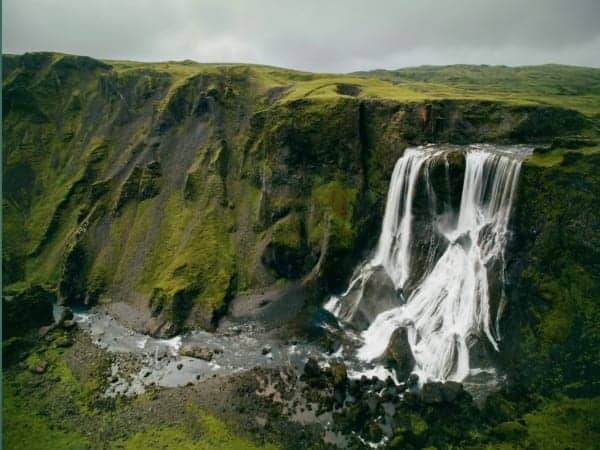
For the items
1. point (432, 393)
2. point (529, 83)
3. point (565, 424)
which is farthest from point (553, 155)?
point (529, 83)

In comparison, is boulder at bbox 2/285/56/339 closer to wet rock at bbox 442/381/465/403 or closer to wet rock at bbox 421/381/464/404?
wet rock at bbox 421/381/464/404

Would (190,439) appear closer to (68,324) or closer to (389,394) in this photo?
(389,394)

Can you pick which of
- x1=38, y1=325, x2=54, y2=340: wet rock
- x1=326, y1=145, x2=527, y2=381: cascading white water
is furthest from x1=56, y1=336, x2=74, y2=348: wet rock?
x1=326, y1=145, x2=527, y2=381: cascading white water

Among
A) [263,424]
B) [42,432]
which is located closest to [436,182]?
[263,424]

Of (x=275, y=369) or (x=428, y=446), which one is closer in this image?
(x=428, y=446)

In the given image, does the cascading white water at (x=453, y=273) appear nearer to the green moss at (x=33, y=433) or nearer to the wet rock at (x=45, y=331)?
the green moss at (x=33, y=433)

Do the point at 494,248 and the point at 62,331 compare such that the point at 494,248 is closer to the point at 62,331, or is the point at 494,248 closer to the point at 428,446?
the point at 428,446

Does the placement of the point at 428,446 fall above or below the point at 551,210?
below

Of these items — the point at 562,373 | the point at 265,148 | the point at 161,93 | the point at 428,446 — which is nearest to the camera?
the point at 428,446
